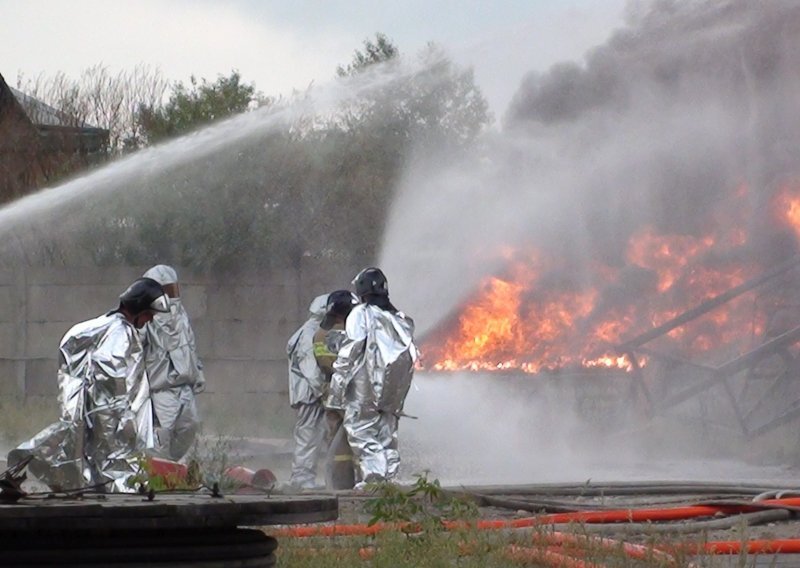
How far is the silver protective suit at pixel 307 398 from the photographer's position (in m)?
12.1

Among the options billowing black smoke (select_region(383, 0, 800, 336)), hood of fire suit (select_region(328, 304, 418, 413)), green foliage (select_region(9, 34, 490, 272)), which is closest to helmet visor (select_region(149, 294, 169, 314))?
hood of fire suit (select_region(328, 304, 418, 413))

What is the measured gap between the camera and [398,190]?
56.6ft

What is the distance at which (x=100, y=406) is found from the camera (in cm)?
851

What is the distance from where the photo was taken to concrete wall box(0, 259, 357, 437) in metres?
18.0

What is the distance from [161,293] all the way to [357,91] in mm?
6924

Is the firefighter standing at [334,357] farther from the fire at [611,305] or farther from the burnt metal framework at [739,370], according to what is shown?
the burnt metal framework at [739,370]

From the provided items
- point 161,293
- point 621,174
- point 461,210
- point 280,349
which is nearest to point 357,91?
point 461,210

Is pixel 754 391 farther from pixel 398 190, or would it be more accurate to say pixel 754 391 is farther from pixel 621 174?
pixel 398 190

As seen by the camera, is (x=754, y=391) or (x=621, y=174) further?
(x=621, y=174)

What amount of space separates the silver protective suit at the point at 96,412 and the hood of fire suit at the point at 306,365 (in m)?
3.53

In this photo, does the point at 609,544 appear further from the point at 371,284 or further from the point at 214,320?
the point at 214,320

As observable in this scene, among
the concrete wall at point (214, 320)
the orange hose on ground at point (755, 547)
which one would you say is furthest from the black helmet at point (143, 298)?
the concrete wall at point (214, 320)

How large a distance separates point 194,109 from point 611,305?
26.4 feet

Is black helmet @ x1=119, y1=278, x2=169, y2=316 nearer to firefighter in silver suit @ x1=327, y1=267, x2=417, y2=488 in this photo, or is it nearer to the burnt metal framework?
firefighter in silver suit @ x1=327, y1=267, x2=417, y2=488
